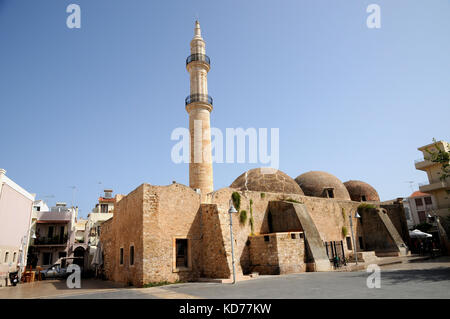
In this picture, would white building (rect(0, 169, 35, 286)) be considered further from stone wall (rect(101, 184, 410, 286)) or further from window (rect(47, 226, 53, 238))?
window (rect(47, 226, 53, 238))

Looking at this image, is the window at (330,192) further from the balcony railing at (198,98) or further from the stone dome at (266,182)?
the balcony railing at (198,98)

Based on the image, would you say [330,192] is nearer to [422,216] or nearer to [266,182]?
[266,182]

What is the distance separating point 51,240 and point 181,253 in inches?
860

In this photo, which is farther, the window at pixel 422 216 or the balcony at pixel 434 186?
the window at pixel 422 216

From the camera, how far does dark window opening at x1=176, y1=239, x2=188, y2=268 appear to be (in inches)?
504

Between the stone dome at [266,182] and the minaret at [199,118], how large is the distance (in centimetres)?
406

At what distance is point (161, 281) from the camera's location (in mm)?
11844

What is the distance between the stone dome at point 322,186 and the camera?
1020 inches

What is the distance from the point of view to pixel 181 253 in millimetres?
12945

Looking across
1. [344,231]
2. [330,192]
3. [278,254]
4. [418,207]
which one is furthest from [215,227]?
[418,207]

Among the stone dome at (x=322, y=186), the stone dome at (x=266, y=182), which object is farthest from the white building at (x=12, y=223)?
the stone dome at (x=322, y=186)
